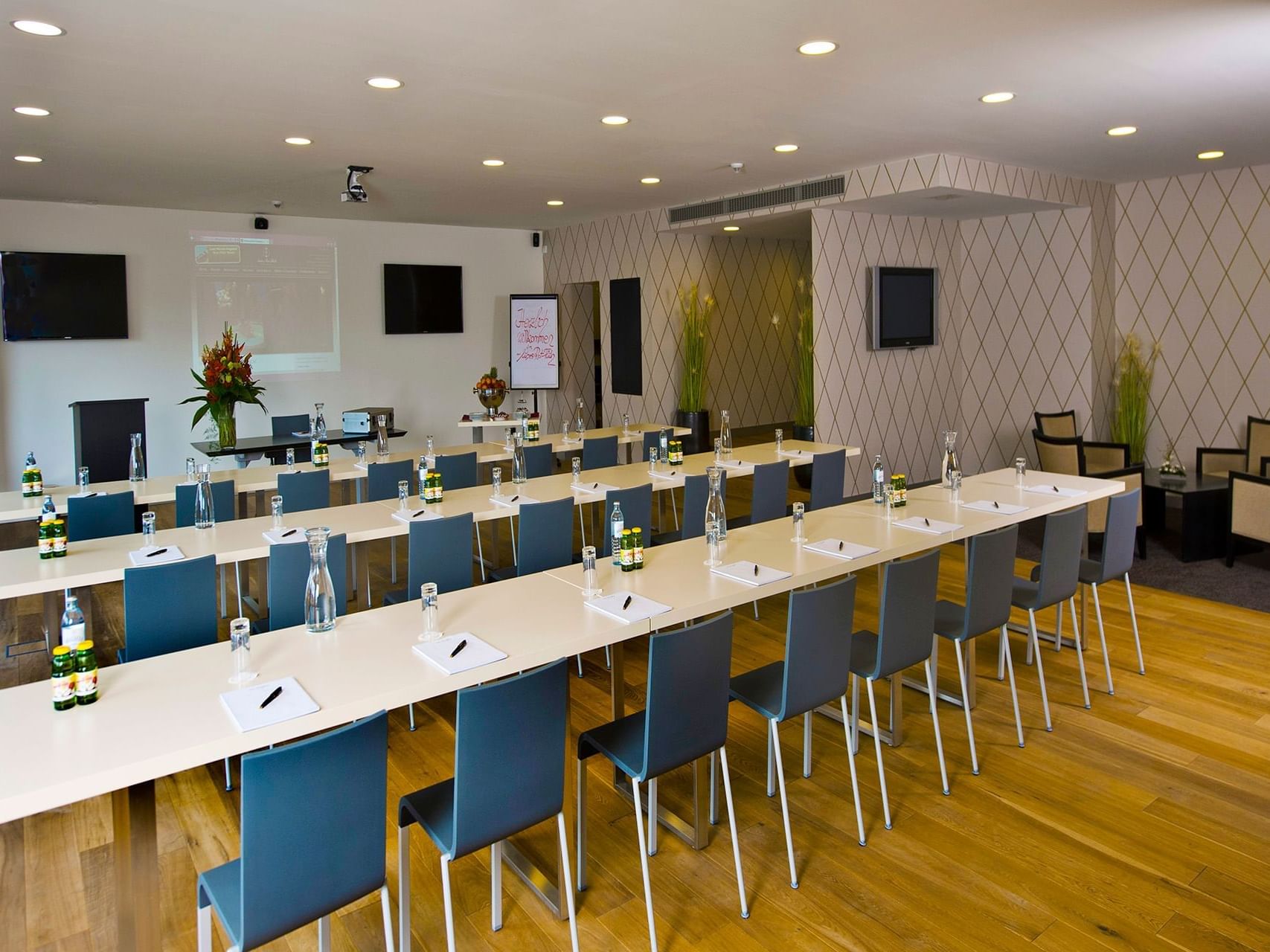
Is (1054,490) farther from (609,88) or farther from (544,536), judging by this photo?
(609,88)

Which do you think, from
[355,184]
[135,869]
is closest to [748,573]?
[135,869]

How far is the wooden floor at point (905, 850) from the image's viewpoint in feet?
8.08

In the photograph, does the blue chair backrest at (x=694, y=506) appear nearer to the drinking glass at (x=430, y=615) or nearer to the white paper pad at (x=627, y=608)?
the white paper pad at (x=627, y=608)

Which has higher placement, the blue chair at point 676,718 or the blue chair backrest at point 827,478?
the blue chair backrest at point 827,478

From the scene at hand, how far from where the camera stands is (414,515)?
420 centimetres

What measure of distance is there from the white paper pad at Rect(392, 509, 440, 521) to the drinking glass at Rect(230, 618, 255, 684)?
1.78 meters

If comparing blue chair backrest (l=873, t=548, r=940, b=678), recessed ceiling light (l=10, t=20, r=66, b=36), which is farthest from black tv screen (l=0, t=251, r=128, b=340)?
blue chair backrest (l=873, t=548, r=940, b=678)

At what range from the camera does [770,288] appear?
12.0m

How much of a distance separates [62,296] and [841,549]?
8.20 metres

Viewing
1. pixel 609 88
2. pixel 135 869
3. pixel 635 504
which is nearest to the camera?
pixel 135 869

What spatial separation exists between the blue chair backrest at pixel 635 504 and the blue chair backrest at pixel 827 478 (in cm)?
136

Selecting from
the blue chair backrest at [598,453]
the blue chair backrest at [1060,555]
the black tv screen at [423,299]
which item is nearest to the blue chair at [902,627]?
the blue chair backrest at [1060,555]

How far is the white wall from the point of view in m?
8.49

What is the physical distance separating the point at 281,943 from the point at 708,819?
4.28 ft
